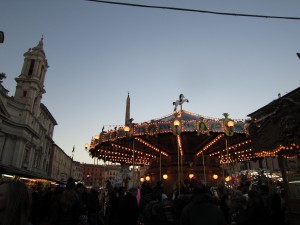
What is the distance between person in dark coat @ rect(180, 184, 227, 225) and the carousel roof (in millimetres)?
10840

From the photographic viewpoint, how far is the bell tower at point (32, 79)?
43303mm

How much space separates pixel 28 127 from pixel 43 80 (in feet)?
42.8

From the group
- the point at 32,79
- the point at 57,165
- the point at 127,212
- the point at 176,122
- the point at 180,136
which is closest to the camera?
the point at 127,212

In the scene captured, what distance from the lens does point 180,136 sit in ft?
58.0

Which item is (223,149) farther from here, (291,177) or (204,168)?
(291,177)

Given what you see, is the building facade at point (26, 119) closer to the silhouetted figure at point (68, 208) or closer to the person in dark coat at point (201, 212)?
the silhouetted figure at point (68, 208)

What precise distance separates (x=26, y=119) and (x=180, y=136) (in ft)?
110

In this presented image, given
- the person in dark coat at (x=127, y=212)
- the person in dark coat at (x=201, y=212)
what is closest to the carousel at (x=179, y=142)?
the person in dark coat at (x=127, y=212)

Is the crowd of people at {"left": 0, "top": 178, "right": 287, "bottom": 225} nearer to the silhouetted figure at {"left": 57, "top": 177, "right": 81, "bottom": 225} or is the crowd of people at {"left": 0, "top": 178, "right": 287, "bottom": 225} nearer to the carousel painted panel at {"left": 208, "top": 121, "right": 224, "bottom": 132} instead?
the silhouetted figure at {"left": 57, "top": 177, "right": 81, "bottom": 225}

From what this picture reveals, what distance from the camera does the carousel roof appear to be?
14.6 meters

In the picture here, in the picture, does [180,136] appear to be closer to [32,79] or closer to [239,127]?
[239,127]

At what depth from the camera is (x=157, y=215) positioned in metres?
4.83

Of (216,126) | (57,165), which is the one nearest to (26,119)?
(57,165)

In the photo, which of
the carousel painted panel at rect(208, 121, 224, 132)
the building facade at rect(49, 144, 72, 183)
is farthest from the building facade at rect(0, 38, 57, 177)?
the carousel painted panel at rect(208, 121, 224, 132)
